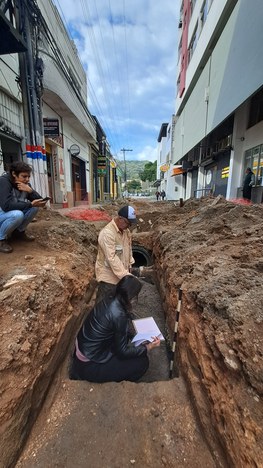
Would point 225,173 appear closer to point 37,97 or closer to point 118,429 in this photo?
point 37,97

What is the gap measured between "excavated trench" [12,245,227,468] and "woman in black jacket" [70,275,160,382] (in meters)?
0.16

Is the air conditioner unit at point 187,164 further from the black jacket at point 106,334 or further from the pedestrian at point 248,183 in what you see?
the black jacket at point 106,334

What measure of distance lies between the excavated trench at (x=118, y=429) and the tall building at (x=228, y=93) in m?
8.25

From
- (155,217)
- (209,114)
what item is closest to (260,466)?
(155,217)

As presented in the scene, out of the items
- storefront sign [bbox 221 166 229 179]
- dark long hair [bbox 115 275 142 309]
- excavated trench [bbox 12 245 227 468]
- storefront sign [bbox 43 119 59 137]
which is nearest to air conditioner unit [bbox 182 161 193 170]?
storefront sign [bbox 221 166 229 179]

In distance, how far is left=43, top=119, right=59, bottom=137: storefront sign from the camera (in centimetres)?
1025

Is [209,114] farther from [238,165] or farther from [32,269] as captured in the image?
[32,269]

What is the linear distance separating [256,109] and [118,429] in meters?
12.3

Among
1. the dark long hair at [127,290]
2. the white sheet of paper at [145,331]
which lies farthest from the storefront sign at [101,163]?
the dark long hair at [127,290]

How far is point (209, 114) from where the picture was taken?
1265 cm

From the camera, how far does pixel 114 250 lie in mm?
3742

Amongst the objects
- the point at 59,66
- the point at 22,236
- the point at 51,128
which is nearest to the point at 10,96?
the point at 51,128

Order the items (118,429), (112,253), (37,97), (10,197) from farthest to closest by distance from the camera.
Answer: (37,97) < (10,197) < (112,253) < (118,429)

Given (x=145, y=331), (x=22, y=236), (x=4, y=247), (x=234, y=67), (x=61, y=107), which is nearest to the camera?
(x=145, y=331)
